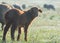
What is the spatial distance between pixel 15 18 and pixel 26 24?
97cm

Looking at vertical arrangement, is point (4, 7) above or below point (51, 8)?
above

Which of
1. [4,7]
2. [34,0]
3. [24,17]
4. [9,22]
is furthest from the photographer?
[34,0]

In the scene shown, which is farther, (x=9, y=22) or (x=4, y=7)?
(x=4, y=7)

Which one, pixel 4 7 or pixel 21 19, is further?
pixel 4 7

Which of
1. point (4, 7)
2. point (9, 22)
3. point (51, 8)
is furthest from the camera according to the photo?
point (51, 8)

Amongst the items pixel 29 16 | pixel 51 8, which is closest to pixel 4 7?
pixel 29 16

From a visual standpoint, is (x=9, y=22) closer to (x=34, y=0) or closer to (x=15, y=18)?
(x=15, y=18)

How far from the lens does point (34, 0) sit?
8994 cm

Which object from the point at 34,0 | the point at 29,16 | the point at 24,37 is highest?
the point at 29,16

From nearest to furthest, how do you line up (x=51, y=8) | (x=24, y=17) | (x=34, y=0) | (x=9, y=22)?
(x=9, y=22), (x=24, y=17), (x=51, y=8), (x=34, y=0)

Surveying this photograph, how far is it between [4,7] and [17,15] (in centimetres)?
462

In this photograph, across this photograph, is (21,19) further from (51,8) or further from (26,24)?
(51,8)

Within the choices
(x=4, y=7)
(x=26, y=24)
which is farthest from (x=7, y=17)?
(x=4, y=7)

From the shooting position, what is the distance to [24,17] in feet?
53.1
